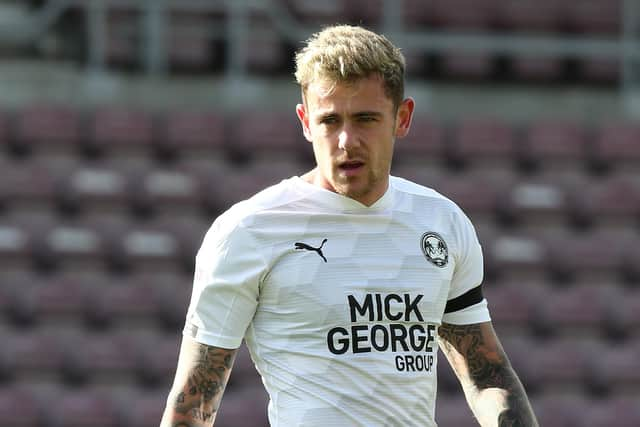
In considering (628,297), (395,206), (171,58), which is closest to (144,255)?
(171,58)

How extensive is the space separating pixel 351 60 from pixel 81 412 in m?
4.02

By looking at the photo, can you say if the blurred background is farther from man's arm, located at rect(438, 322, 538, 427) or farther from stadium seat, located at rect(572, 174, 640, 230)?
man's arm, located at rect(438, 322, 538, 427)

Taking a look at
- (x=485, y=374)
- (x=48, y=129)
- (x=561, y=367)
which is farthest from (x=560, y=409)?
(x=485, y=374)

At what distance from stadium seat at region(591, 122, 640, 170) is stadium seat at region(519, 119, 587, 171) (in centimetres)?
11

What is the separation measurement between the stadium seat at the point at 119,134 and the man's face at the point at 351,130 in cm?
465

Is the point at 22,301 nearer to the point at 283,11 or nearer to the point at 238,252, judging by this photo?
the point at 283,11

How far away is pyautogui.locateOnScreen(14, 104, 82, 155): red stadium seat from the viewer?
275 inches

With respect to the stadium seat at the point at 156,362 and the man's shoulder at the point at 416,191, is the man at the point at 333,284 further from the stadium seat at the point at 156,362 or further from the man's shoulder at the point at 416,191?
the stadium seat at the point at 156,362

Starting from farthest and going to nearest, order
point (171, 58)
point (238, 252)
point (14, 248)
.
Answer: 1. point (171, 58)
2. point (14, 248)
3. point (238, 252)

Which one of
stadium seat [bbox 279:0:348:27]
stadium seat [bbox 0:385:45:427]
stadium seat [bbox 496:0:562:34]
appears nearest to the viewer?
stadium seat [bbox 0:385:45:427]

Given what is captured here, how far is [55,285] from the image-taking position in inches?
253

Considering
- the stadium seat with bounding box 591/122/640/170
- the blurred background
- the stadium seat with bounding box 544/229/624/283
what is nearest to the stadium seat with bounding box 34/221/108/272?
the blurred background

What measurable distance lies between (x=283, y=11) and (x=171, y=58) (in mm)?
860

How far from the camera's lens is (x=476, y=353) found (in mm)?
2695
